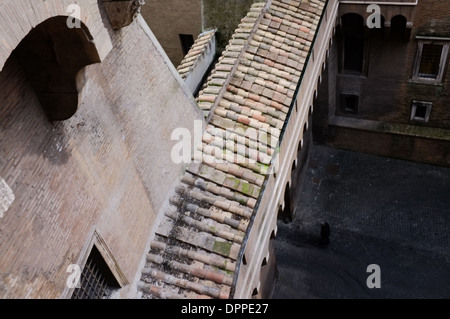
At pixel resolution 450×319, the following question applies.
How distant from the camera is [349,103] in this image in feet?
51.5

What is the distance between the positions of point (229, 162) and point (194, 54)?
389 centimetres

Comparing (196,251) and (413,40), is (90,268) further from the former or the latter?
(413,40)

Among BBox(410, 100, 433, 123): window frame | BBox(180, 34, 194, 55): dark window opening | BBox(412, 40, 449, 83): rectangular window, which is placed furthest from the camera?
BBox(410, 100, 433, 123): window frame

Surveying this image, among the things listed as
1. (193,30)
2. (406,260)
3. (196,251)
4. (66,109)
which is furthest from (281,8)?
(406,260)

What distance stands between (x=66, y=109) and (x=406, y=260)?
11702 millimetres

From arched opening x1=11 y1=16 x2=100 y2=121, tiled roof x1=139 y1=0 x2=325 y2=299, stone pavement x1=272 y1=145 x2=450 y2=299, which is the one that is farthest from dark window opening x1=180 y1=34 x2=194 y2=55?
arched opening x1=11 y1=16 x2=100 y2=121

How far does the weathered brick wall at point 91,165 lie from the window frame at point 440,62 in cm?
1013

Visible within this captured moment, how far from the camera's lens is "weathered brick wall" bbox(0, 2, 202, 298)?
3375 mm

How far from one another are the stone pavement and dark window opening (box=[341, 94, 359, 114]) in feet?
5.56

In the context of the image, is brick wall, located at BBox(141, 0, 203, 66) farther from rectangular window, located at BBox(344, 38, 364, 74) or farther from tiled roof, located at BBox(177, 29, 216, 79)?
rectangular window, located at BBox(344, 38, 364, 74)

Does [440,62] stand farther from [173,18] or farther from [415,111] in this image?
[173,18]

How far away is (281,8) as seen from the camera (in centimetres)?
844

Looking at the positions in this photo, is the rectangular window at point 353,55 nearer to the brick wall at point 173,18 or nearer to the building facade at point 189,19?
the building facade at point 189,19

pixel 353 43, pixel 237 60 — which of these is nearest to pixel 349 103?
pixel 353 43
